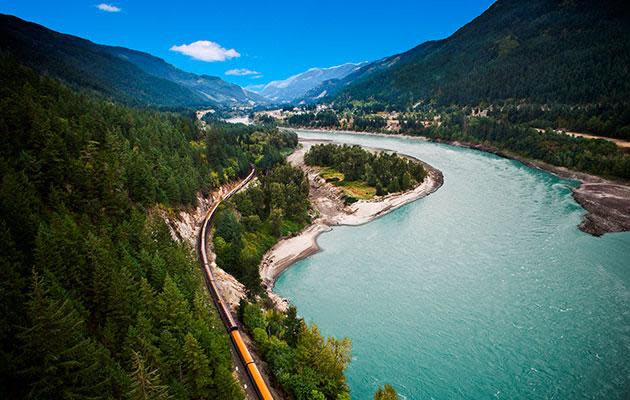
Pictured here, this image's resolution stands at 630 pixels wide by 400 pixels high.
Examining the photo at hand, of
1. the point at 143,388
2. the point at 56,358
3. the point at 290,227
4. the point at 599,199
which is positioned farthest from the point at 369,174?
the point at 56,358

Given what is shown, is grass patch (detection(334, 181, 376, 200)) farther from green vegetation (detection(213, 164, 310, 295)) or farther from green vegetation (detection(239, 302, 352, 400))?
green vegetation (detection(239, 302, 352, 400))

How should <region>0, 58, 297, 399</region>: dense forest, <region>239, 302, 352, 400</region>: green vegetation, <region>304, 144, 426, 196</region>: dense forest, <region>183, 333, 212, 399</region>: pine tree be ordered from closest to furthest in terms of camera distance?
<region>0, 58, 297, 399</region>: dense forest, <region>183, 333, 212, 399</region>: pine tree, <region>239, 302, 352, 400</region>: green vegetation, <region>304, 144, 426, 196</region>: dense forest

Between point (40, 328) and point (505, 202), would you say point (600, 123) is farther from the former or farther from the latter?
point (40, 328)

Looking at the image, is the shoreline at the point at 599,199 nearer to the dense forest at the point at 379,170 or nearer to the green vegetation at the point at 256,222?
the dense forest at the point at 379,170

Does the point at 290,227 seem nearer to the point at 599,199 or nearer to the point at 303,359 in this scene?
the point at 303,359

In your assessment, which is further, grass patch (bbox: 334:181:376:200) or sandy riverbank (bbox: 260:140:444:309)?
grass patch (bbox: 334:181:376:200)

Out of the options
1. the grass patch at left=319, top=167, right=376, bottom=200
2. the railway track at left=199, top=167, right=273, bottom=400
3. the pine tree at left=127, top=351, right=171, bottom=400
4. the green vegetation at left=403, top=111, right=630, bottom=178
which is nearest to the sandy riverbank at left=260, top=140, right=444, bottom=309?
the grass patch at left=319, top=167, right=376, bottom=200
